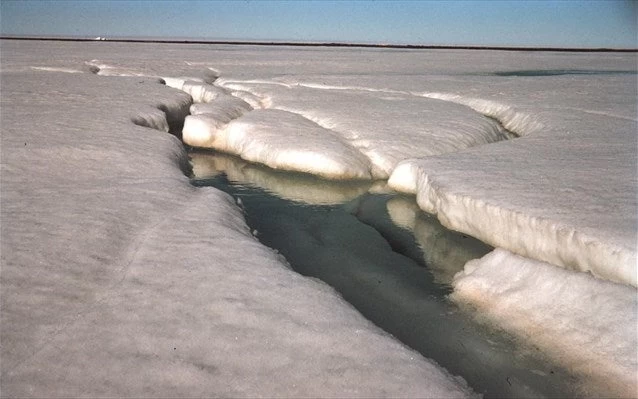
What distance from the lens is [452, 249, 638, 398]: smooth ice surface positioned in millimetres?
1933

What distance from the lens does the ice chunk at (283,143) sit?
16.2 feet

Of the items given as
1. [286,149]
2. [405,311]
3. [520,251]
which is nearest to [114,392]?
[405,311]

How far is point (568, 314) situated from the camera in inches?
87.4

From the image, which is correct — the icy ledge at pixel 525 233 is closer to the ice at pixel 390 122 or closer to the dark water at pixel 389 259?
the dark water at pixel 389 259

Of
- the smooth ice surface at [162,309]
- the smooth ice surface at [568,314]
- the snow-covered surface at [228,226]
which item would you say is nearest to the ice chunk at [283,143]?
the snow-covered surface at [228,226]

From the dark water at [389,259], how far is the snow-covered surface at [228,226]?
5.8 inches

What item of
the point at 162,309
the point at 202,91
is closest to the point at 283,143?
the point at 162,309

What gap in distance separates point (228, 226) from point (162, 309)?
40.6 inches

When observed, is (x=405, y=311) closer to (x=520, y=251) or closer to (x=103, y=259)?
(x=520, y=251)

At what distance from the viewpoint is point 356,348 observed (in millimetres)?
1778

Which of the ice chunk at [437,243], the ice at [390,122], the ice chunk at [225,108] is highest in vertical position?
the ice at [390,122]

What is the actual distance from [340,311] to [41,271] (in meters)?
1.39

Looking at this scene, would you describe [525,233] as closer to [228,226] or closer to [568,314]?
[568,314]

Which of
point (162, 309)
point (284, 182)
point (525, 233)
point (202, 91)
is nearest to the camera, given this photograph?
point (162, 309)
